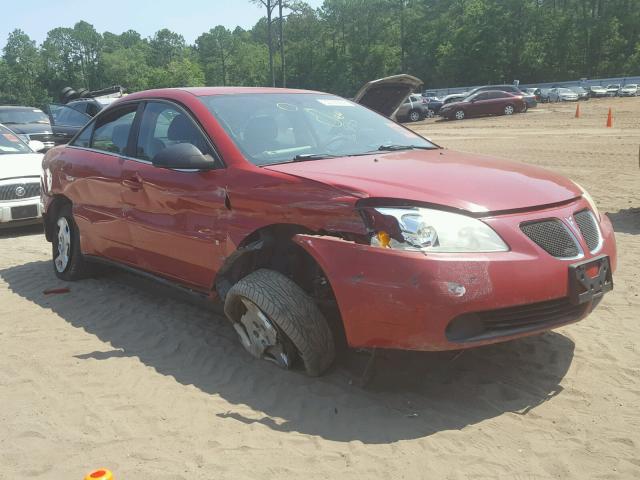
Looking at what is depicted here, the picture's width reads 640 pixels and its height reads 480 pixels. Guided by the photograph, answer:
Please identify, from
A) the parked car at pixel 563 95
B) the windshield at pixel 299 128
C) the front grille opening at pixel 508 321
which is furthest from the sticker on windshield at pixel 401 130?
the parked car at pixel 563 95

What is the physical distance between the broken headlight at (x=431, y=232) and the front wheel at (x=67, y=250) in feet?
12.1

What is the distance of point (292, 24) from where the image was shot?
367 ft

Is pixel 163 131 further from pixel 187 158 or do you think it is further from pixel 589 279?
pixel 589 279

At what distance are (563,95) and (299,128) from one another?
4807cm

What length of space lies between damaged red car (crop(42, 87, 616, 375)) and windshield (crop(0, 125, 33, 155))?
5.03 metres

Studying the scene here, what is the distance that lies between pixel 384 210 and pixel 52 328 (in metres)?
2.98

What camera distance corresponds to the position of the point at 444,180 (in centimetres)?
358

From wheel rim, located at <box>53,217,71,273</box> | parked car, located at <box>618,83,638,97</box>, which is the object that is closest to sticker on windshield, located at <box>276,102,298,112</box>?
wheel rim, located at <box>53,217,71,273</box>

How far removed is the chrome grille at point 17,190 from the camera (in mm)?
8602

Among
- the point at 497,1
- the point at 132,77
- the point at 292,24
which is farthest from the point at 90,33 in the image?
the point at 497,1

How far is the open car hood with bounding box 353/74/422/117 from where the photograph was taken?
716cm

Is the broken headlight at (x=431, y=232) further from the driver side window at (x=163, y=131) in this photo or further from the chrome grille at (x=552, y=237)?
the driver side window at (x=163, y=131)

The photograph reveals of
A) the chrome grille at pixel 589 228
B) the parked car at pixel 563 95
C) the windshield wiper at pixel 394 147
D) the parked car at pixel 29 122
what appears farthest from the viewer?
the parked car at pixel 563 95

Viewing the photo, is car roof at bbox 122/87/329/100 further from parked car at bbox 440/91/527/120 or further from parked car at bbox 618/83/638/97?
parked car at bbox 618/83/638/97
